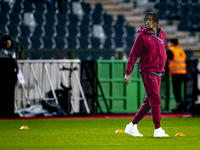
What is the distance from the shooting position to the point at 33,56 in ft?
46.5

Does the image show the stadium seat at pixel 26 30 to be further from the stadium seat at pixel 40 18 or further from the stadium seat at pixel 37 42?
the stadium seat at pixel 40 18

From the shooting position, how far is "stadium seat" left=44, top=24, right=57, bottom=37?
15429 millimetres

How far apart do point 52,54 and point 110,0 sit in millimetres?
5329

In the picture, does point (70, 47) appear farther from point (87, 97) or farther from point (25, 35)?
point (87, 97)

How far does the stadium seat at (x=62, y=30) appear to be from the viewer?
1552cm

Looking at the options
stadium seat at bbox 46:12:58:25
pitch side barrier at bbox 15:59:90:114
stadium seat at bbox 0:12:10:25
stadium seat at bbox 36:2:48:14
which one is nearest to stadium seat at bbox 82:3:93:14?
stadium seat at bbox 46:12:58:25

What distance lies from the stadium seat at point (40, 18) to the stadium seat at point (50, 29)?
23cm

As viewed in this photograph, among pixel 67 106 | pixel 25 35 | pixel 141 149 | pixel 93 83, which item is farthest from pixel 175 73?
pixel 141 149

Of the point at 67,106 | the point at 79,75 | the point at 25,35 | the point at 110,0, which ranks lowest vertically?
the point at 67,106

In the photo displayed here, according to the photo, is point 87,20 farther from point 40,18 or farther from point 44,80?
point 44,80

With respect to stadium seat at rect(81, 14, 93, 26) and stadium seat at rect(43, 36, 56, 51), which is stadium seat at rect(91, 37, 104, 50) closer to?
stadium seat at rect(81, 14, 93, 26)

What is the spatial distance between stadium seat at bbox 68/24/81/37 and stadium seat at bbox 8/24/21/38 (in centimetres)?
197

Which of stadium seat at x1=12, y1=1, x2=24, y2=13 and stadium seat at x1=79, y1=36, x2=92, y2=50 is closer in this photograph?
stadium seat at x1=79, y1=36, x2=92, y2=50

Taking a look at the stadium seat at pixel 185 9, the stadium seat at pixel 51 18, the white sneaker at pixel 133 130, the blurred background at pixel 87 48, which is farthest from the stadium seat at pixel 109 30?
the white sneaker at pixel 133 130
